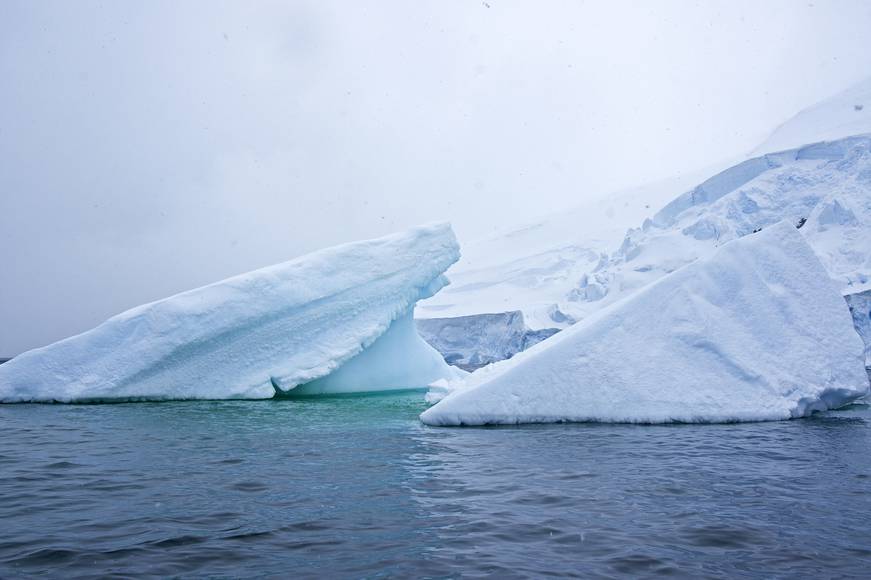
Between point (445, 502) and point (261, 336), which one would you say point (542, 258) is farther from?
point (445, 502)

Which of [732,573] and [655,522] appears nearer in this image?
[732,573]

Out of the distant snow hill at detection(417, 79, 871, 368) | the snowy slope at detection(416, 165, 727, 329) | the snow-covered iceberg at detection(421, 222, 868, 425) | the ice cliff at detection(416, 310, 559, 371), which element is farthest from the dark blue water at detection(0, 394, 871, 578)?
the ice cliff at detection(416, 310, 559, 371)

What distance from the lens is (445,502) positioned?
4.80 metres

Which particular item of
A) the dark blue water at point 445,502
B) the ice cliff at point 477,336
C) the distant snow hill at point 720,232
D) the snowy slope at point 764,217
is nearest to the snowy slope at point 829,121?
the distant snow hill at point 720,232

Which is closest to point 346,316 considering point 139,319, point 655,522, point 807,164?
point 139,319

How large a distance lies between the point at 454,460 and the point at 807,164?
26350 millimetres

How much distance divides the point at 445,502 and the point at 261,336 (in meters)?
9.95

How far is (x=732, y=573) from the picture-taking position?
3.30 metres

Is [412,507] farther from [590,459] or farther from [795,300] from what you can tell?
[795,300]

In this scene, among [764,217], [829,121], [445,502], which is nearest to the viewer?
[445,502]

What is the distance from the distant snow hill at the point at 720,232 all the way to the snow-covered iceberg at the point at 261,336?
9102mm

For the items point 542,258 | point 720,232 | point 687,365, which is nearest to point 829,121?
point 720,232

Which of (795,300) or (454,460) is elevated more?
(795,300)

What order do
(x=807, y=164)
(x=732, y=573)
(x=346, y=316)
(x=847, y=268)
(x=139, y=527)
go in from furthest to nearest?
(x=807, y=164), (x=847, y=268), (x=346, y=316), (x=139, y=527), (x=732, y=573)
